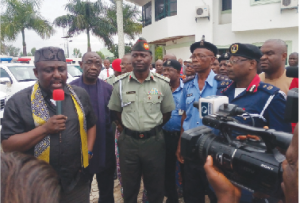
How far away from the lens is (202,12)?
11.0 metres

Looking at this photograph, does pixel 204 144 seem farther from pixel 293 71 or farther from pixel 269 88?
pixel 269 88

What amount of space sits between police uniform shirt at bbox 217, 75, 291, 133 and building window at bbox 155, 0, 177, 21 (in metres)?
11.7

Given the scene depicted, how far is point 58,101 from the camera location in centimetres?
158

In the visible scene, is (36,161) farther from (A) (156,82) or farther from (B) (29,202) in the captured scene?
(A) (156,82)

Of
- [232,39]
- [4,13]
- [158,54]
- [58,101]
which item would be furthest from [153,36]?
[58,101]

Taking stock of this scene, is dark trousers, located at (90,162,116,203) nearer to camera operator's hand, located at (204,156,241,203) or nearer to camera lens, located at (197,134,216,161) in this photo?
camera lens, located at (197,134,216,161)

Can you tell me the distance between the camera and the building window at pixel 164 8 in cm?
1275

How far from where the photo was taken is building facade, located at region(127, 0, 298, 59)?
9.40 meters

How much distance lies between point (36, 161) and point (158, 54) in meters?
16.5

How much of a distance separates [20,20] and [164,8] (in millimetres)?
8871

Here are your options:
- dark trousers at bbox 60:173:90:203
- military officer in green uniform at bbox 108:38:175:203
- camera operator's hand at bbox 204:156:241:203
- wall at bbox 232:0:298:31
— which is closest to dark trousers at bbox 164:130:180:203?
military officer in green uniform at bbox 108:38:175:203

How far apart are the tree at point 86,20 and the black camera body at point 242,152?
17.5 metres

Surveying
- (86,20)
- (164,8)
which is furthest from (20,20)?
(164,8)

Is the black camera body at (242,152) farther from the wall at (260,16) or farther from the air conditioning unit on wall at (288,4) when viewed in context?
the wall at (260,16)
